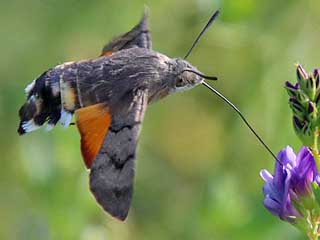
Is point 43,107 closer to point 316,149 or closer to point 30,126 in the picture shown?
point 30,126

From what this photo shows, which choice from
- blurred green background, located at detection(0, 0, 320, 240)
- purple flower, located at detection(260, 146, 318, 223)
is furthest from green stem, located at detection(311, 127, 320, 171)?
blurred green background, located at detection(0, 0, 320, 240)

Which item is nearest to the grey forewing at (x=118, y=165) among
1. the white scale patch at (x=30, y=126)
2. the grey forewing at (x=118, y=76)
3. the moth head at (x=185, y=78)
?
the grey forewing at (x=118, y=76)

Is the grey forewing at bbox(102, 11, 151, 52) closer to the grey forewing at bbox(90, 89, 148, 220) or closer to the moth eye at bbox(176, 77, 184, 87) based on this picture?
the moth eye at bbox(176, 77, 184, 87)

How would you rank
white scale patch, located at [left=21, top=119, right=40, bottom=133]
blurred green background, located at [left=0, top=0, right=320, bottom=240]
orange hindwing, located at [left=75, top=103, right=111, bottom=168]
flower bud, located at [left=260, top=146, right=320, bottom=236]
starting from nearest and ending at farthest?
flower bud, located at [left=260, top=146, right=320, bottom=236]
orange hindwing, located at [left=75, top=103, right=111, bottom=168]
white scale patch, located at [left=21, top=119, right=40, bottom=133]
blurred green background, located at [left=0, top=0, right=320, bottom=240]

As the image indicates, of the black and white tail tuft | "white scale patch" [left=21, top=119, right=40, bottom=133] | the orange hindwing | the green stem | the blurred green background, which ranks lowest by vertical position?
the blurred green background

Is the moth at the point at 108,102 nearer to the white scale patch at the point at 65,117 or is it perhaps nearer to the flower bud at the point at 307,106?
the white scale patch at the point at 65,117

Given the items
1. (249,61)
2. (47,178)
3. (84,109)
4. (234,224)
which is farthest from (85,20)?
(84,109)
